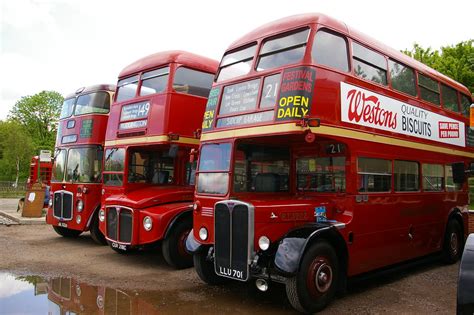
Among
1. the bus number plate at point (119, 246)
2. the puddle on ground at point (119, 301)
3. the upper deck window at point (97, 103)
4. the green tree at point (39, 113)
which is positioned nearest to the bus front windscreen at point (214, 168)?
the puddle on ground at point (119, 301)

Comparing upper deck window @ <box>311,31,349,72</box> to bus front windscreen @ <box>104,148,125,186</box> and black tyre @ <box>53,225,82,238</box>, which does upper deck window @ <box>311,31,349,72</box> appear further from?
black tyre @ <box>53,225,82,238</box>

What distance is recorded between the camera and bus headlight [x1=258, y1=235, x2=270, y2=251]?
18.6 feet

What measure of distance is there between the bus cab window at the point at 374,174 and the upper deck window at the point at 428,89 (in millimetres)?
2138

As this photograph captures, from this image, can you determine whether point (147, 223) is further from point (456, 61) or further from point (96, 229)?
point (456, 61)

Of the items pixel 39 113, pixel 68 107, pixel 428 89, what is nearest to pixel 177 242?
pixel 428 89

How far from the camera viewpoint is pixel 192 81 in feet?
31.1

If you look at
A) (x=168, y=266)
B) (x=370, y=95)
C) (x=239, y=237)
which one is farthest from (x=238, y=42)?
(x=168, y=266)

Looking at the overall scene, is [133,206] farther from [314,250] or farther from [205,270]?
[314,250]

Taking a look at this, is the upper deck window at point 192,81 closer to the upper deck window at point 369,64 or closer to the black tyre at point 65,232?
the upper deck window at point 369,64

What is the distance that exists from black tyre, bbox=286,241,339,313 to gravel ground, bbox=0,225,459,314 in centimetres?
25

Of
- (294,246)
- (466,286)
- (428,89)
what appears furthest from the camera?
(428,89)

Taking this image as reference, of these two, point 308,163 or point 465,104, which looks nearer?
point 308,163

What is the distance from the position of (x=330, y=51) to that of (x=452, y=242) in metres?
5.38

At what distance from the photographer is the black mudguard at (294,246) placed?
17.4 feet
